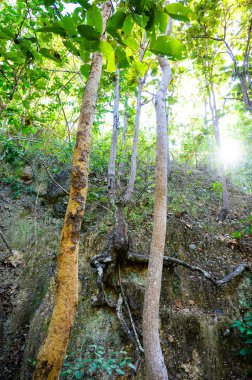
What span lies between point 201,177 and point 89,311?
25.1 feet

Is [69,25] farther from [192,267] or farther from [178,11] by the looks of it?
[192,267]

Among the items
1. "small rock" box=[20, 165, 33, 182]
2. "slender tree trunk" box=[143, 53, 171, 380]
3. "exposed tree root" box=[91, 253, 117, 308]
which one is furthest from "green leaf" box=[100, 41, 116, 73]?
"small rock" box=[20, 165, 33, 182]

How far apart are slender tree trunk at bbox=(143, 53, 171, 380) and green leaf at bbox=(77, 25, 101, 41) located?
291cm

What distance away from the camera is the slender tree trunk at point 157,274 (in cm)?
291

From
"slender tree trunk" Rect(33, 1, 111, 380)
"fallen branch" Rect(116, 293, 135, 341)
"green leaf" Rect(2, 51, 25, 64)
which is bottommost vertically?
"fallen branch" Rect(116, 293, 135, 341)

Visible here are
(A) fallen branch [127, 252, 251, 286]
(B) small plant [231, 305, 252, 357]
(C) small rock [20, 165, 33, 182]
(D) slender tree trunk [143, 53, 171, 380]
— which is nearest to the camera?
(D) slender tree trunk [143, 53, 171, 380]

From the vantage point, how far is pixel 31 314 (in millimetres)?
4426

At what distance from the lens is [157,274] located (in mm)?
3223

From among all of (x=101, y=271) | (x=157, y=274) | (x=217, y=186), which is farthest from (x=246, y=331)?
(x=217, y=186)

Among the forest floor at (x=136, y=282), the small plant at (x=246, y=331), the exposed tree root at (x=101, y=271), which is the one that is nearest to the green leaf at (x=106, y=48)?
the exposed tree root at (x=101, y=271)

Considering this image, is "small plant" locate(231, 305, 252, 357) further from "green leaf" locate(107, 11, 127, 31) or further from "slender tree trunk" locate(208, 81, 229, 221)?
"green leaf" locate(107, 11, 127, 31)

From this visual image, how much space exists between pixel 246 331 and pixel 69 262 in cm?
428

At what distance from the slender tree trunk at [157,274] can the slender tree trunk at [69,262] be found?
1.71 metres

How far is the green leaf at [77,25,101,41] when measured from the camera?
68 centimetres
